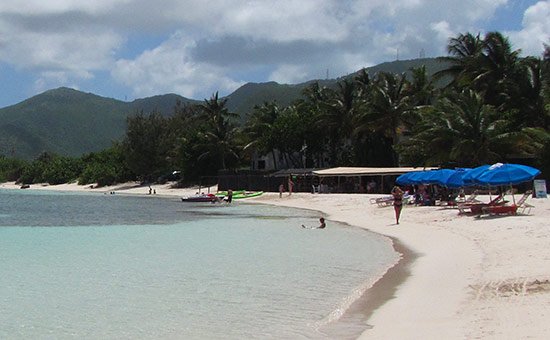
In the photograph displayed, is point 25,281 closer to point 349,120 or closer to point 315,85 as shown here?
point 349,120

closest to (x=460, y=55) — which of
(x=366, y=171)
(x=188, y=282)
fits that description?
(x=366, y=171)

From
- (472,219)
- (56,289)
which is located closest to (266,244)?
(472,219)

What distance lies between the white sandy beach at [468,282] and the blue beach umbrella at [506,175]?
3.98 feet

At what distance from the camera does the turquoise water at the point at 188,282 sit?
29.6ft

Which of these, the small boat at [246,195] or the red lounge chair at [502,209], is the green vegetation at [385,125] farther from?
the red lounge chair at [502,209]

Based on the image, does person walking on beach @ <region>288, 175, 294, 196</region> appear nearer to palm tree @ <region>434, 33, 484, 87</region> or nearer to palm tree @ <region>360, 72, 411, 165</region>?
palm tree @ <region>360, 72, 411, 165</region>

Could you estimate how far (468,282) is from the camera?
34.7 ft

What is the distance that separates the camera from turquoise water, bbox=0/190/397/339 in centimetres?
901

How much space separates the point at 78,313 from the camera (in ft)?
33.3

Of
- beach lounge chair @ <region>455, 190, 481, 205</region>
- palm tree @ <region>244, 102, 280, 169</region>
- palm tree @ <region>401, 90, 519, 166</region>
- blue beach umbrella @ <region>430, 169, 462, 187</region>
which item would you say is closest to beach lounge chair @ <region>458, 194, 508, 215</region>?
beach lounge chair @ <region>455, 190, 481, 205</region>

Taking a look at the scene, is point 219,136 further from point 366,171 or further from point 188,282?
point 188,282

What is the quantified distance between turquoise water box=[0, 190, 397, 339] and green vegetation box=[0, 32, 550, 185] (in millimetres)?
15451

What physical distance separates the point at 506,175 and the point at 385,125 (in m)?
28.7

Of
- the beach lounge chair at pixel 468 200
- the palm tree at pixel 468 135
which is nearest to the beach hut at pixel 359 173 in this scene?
the palm tree at pixel 468 135
